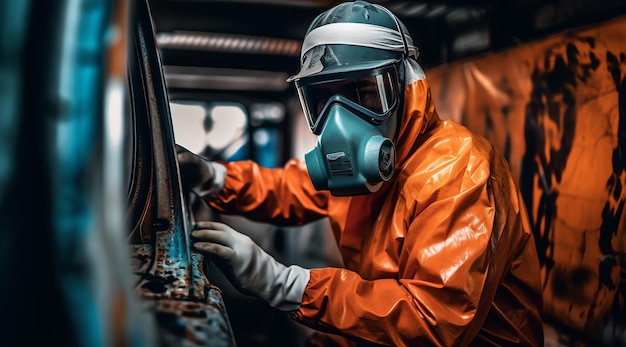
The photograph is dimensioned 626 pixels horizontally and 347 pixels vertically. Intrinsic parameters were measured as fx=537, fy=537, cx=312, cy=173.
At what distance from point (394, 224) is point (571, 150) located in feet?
3.77

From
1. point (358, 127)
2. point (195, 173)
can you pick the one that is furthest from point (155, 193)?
point (195, 173)

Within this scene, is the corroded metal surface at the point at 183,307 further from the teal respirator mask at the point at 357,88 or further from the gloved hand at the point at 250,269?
the teal respirator mask at the point at 357,88

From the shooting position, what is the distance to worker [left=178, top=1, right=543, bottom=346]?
141 centimetres

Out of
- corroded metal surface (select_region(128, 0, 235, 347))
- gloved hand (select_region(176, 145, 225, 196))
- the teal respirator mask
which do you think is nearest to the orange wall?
the teal respirator mask

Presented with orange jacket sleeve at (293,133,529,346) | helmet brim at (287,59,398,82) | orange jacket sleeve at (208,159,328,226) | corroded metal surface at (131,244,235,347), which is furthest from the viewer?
orange jacket sleeve at (208,159,328,226)

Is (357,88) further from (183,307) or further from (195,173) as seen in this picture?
(183,307)

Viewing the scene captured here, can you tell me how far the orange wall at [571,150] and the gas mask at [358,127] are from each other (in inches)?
38.4

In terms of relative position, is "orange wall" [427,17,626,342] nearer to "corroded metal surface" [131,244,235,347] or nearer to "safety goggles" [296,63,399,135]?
"safety goggles" [296,63,399,135]

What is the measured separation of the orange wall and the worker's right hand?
4.91 ft

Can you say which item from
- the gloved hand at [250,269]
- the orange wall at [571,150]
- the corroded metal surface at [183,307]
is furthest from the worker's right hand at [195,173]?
the orange wall at [571,150]

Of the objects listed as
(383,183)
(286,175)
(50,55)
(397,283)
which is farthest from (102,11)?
(286,175)

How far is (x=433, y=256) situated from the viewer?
141cm

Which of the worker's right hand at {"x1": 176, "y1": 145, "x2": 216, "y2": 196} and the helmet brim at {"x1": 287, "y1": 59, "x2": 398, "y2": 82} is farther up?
the helmet brim at {"x1": 287, "y1": 59, "x2": 398, "y2": 82}

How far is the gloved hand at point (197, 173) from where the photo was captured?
2.02 m
